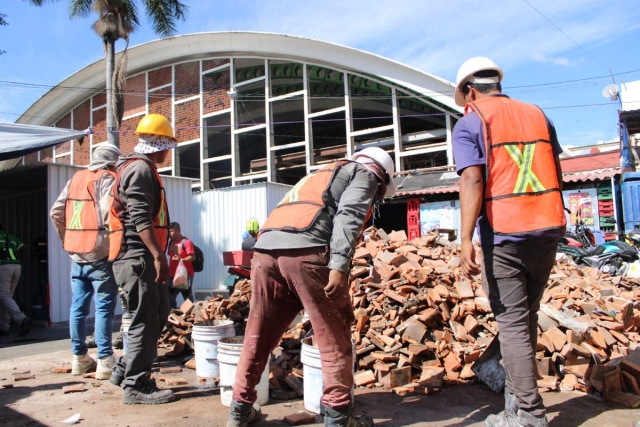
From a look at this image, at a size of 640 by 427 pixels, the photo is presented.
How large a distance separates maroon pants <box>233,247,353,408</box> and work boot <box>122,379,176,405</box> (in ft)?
3.16

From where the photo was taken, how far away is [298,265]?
2.72 meters

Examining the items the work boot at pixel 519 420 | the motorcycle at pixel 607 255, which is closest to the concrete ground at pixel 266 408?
the work boot at pixel 519 420

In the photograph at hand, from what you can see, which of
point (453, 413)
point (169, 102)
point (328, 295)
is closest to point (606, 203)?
point (453, 413)

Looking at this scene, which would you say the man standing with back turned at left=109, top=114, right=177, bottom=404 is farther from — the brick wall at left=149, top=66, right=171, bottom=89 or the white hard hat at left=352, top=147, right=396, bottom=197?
the brick wall at left=149, top=66, right=171, bottom=89

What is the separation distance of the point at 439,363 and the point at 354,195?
6.85ft

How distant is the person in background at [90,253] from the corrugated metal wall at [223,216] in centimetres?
854

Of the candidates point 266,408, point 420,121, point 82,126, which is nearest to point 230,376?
point 266,408

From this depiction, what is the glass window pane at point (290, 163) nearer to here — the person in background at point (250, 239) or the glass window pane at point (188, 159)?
the glass window pane at point (188, 159)

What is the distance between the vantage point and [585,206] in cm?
1319

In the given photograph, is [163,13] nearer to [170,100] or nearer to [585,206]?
[170,100]

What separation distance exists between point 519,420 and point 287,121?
56.6 feet

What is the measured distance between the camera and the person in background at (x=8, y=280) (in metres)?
7.40

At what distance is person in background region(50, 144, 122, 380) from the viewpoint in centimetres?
426

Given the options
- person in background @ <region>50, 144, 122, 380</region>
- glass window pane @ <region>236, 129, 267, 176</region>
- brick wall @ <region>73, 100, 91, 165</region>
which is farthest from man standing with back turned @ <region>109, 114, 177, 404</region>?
brick wall @ <region>73, 100, 91, 165</region>
